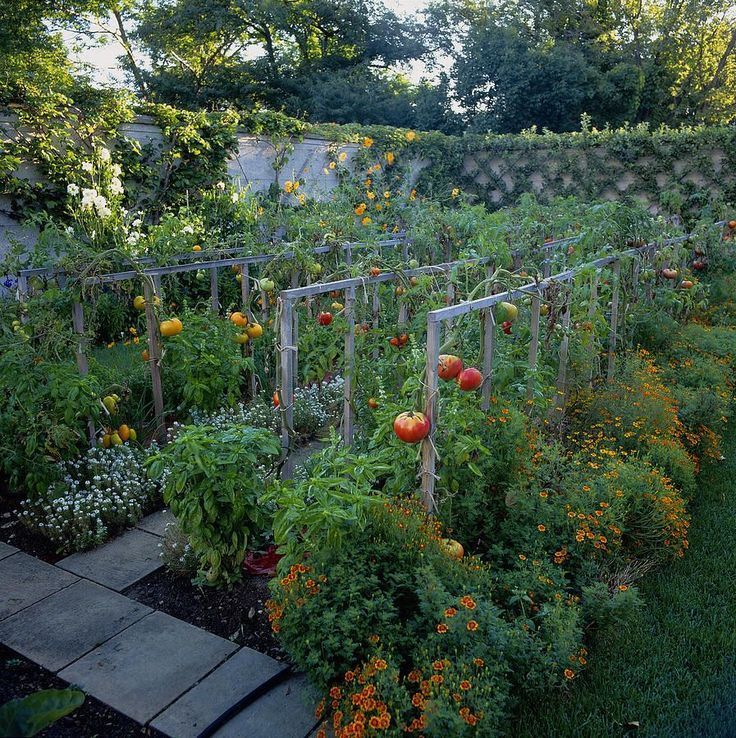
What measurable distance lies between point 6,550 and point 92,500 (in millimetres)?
425

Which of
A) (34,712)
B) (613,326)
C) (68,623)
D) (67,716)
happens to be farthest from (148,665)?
(613,326)

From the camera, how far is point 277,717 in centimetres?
212

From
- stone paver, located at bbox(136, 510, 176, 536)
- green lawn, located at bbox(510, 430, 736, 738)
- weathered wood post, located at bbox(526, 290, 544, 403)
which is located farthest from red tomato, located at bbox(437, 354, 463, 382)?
stone paver, located at bbox(136, 510, 176, 536)

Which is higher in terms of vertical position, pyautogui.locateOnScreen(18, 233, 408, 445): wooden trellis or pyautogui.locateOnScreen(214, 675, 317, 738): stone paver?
pyautogui.locateOnScreen(18, 233, 408, 445): wooden trellis

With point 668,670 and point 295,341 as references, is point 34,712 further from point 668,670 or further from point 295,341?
point 295,341

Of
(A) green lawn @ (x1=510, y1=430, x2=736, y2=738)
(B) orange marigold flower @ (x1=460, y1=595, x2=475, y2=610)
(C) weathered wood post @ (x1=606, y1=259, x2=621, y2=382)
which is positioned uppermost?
(C) weathered wood post @ (x1=606, y1=259, x2=621, y2=382)

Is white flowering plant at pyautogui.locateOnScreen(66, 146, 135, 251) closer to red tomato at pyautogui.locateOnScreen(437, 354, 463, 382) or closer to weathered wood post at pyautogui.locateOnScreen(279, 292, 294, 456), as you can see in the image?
weathered wood post at pyautogui.locateOnScreen(279, 292, 294, 456)

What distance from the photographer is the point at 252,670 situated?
2.31 m

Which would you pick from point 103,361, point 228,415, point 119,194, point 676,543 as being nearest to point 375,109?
point 119,194

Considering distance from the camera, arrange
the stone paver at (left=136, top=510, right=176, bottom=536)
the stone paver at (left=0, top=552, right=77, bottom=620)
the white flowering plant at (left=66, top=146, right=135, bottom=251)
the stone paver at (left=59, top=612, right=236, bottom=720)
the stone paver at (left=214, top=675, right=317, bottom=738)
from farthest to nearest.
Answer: the white flowering plant at (left=66, top=146, right=135, bottom=251)
the stone paver at (left=136, top=510, right=176, bottom=536)
the stone paver at (left=0, top=552, right=77, bottom=620)
the stone paver at (left=59, top=612, right=236, bottom=720)
the stone paver at (left=214, top=675, right=317, bottom=738)

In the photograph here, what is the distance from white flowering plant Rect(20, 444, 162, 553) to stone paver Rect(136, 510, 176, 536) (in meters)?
0.04

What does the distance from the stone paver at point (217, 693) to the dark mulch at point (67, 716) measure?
66 mm

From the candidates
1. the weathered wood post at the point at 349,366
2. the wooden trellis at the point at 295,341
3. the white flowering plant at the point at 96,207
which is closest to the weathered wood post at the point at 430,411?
the wooden trellis at the point at 295,341

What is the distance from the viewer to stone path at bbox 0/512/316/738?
83.4 inches
